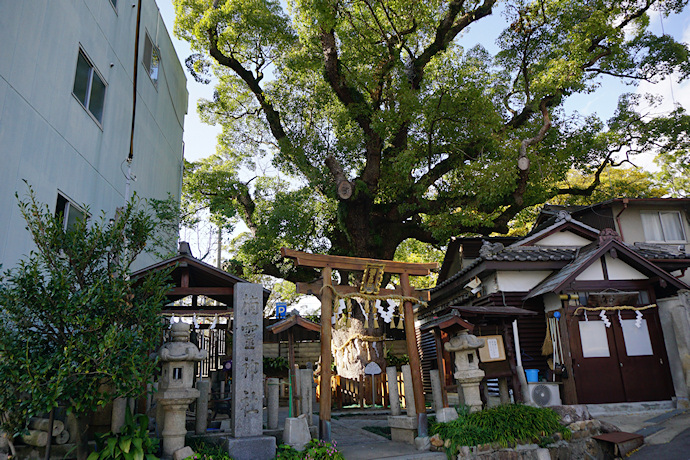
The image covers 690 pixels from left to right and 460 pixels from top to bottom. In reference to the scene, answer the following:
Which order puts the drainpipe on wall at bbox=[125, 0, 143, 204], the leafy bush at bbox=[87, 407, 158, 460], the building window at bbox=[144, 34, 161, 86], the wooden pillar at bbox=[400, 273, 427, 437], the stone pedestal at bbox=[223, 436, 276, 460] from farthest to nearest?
the building window at bbox=[144, 34, 161, 86] < the drainpipe on wall at bbox=[125, 0, 143, 204] < the wooden pillar at bbox=[400, 273, 427, 437] < the stone pedestal at bbox=[223, 436, 276, 460] < the leafy bush at bbox=[87, 407, 158, 460]

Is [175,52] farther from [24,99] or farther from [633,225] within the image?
[633,225]

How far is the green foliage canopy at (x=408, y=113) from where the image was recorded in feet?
57.2

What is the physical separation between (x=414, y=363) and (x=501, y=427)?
7.09ft

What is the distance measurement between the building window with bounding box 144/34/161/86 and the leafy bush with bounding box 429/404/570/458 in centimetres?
1449

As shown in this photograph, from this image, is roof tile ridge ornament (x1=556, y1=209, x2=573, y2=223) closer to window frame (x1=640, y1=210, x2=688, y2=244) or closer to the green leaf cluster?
window frame (x1=640, y1=210, x2=688, y2=244)

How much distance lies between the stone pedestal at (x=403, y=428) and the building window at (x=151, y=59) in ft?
45.1

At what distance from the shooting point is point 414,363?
1033 cm

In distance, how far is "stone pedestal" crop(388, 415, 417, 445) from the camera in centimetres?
983

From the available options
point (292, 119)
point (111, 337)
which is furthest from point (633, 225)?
point (111, 337)

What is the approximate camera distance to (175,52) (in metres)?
19.1

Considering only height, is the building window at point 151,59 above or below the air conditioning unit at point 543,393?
above

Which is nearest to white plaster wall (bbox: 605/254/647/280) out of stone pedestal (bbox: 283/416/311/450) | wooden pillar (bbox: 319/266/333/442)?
wooden pillar (bbox: 319/266/333/442)

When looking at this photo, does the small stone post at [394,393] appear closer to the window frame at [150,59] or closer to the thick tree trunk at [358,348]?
the thick tree trunk at [358,348]

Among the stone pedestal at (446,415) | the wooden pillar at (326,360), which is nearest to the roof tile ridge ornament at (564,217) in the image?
the stone pedestal at (446,415)
